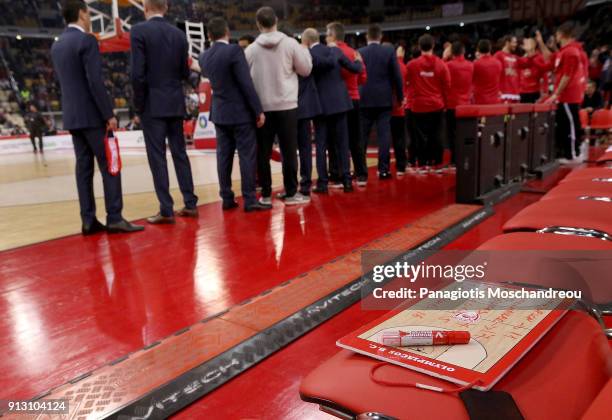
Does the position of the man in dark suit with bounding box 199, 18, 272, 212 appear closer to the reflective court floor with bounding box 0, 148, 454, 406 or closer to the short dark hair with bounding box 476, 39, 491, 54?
the reflective court floor with bounding box 0, 148, 454, 406

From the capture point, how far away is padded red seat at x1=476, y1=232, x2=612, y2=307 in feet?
3.67

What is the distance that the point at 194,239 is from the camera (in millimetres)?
3223

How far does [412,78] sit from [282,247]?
341 centimetres

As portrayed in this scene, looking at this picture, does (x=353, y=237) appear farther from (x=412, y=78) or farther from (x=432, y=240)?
(x=412, y=78)

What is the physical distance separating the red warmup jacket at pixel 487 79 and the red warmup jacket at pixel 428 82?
51cm

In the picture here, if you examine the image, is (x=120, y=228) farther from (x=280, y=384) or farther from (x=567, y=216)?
(x=567, y=216)

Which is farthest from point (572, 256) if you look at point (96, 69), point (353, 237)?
Answer: point (96, 69)

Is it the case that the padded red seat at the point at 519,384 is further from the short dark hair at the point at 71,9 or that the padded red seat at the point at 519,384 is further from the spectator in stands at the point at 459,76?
the spectator in stands at the point at 459,76

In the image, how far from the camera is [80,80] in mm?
3250

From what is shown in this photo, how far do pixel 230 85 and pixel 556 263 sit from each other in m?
3.11

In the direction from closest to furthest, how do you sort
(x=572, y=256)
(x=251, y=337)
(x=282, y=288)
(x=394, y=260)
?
(x=572, y=256) < (x=251, y=337) < (x=282, y=288) < (x=394, y=260)

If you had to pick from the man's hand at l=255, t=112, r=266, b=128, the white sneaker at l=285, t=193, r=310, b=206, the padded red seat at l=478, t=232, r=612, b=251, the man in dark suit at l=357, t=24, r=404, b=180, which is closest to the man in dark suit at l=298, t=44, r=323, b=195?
the white sneaker at l=285, t=193, r=310, b=206

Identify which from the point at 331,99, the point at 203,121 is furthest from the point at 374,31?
the point at 203,121

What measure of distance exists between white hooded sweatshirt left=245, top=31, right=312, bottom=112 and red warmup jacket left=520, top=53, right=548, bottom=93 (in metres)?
4.30
